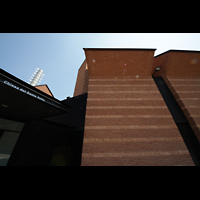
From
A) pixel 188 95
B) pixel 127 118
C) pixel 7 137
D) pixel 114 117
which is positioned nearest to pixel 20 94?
pixel 7 137

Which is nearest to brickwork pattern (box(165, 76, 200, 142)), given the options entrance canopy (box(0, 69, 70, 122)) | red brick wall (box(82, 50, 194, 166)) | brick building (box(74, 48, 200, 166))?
brick building (box(74, 48, 200, 166))

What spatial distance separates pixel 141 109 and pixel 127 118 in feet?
4.43

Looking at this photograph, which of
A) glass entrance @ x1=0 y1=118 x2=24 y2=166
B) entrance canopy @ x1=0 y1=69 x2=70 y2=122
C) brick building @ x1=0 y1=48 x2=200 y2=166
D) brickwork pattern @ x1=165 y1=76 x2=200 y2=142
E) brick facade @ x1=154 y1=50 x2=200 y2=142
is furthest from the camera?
brick facade @ x1=154 y1=50 x2=200 y2=142

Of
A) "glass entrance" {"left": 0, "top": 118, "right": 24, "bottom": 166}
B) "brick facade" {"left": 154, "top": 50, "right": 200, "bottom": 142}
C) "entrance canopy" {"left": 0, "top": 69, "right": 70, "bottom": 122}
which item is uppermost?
"brick facade" {"left": 154, "top": 50, "right": 200, "bottom": 142}

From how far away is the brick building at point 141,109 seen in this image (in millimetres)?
4715

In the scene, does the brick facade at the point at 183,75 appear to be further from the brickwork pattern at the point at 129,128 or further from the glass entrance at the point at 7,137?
the glass entrance at the point at 7,137

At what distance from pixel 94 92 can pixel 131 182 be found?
5990 millimetres

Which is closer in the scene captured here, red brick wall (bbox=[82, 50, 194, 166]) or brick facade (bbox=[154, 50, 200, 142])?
red brick wall (bbox=[82, 50, 194, 166])

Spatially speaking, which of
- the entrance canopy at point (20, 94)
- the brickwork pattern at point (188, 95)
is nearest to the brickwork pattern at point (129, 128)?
the brickwork pattern at point (188, 95)

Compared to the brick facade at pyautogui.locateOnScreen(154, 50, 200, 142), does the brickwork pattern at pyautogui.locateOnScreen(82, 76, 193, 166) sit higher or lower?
lower

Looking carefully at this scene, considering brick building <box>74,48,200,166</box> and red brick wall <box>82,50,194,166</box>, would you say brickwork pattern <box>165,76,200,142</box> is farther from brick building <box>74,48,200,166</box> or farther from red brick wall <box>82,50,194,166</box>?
red brick wall <box>82,50,194,166</box>

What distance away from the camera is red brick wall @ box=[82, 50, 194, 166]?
464 centimetres
